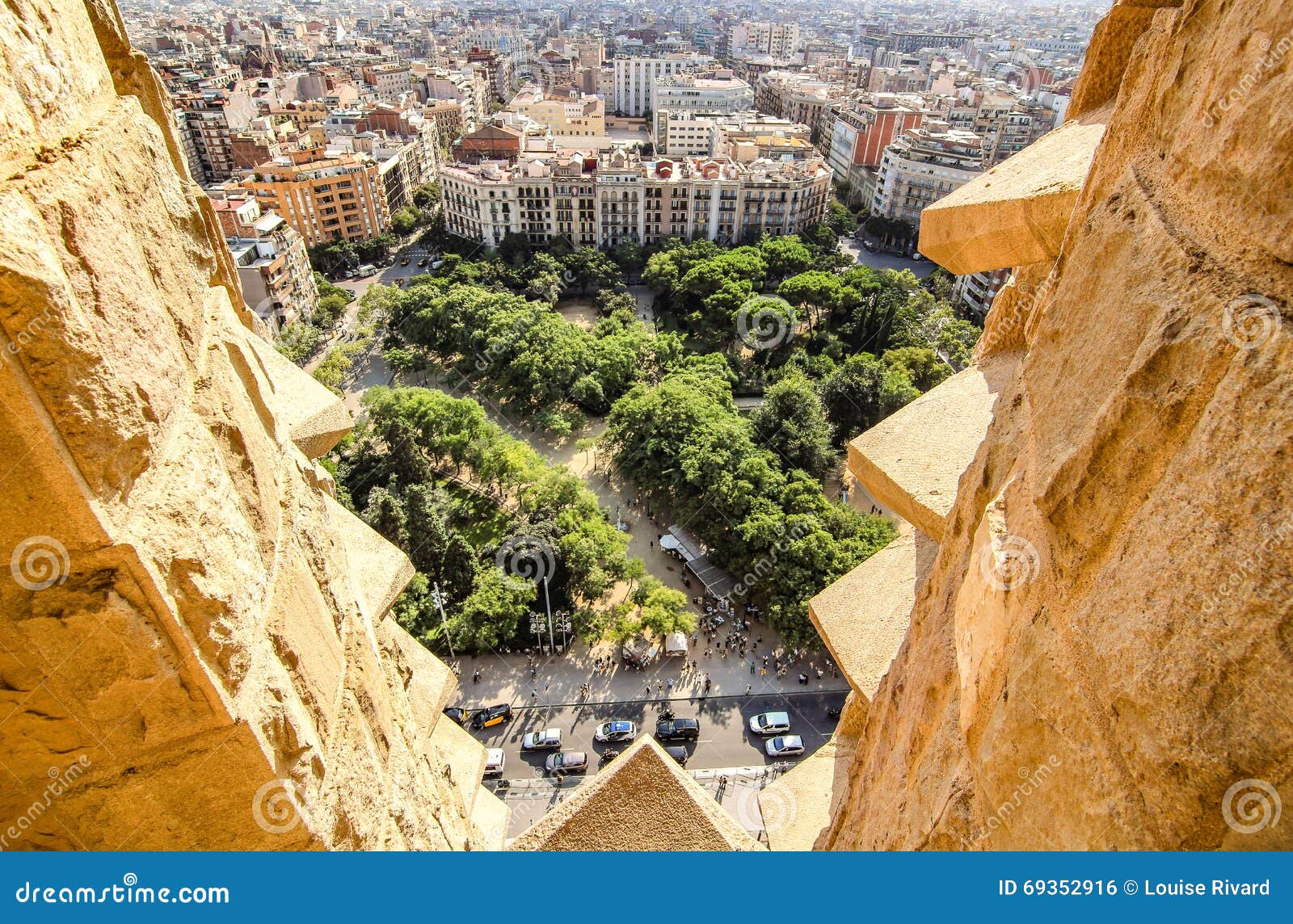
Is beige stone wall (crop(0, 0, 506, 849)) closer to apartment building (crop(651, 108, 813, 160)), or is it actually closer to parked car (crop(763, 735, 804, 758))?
parked car (crop(763, 735, 804, 758))

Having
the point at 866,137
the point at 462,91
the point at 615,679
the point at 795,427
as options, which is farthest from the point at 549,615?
the point at 462,91

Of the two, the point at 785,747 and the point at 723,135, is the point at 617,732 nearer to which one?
the point at 785,747

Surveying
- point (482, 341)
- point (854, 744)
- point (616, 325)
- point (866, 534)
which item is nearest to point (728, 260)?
point (616, 325)

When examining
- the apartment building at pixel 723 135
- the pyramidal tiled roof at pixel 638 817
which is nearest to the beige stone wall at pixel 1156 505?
the pyramidal tiled roof at pixel 638 817

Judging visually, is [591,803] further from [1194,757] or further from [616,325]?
[616,325]

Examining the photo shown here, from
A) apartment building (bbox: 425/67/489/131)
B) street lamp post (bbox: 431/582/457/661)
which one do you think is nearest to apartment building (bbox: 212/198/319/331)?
street lamp post (bbox: 431/582/457/661)
